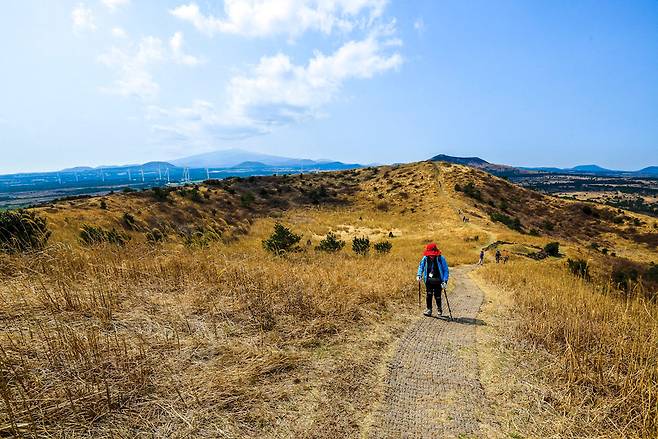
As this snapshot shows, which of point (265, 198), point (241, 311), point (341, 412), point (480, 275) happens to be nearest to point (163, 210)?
point (265, 198)

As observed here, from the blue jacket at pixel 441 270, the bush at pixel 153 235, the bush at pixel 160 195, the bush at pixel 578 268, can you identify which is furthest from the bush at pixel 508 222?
the bush at pixel 153 235

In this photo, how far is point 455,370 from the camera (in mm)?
5566

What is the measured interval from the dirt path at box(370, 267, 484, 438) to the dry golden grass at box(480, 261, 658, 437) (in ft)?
3.06

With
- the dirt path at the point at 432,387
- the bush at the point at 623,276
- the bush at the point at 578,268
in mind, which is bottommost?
the bush at the point at 623,276

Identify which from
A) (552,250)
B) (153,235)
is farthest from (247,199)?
(153,235)

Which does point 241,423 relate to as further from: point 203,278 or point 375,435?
point 203,278

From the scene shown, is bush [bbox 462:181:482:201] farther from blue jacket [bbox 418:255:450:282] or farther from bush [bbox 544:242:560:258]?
blue jacket [bbox 418:255:450:282]

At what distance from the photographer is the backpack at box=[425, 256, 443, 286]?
338 inches

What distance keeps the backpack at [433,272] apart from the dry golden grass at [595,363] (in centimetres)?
197

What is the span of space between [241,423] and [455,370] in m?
3.56

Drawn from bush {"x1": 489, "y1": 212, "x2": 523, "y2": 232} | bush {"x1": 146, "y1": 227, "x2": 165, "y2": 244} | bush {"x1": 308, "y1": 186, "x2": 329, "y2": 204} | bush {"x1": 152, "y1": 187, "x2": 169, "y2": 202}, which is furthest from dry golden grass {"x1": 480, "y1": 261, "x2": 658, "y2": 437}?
bush {"x1": 308, "y1": 186, "x2": 329, "y2": 204}

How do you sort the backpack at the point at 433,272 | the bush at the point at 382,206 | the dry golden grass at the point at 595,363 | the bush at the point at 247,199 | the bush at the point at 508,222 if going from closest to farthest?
the dry golden grass at the point at 595,363, the backpack at the point at 433,272, the bush at the point at 508,222, the bush at the point at 247,199, the bush at the point at 382,206

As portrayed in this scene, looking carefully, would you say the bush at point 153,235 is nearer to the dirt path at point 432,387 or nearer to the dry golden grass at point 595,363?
the dirt path at point 432,387

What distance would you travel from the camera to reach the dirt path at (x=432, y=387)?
4.11 m
